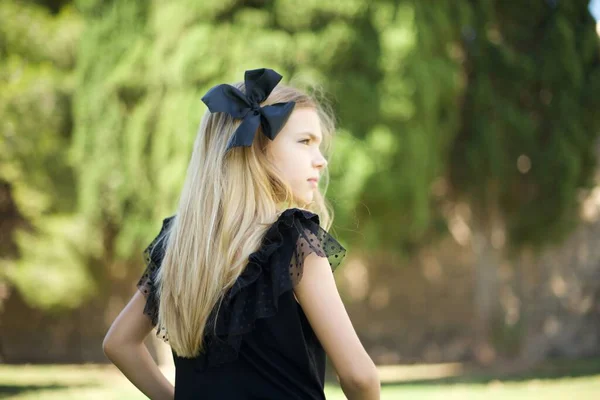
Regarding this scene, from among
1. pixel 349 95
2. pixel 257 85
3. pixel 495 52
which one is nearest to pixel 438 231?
pixel 495 52

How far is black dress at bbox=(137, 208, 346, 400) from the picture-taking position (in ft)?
4.56

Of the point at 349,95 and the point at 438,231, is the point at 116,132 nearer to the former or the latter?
the point at 349,95

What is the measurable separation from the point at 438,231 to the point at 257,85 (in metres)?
8.72

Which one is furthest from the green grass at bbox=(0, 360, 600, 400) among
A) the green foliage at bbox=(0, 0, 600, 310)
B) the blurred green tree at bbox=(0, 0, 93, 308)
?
the green foliage at bbox=(0, 0, 600, 310)

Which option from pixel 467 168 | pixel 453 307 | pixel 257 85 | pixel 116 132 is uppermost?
pixel 257 85

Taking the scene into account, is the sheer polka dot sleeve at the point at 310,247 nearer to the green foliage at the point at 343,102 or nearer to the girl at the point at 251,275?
the girl at the point at 251,275

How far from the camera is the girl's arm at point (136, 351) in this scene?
1636 millimetres

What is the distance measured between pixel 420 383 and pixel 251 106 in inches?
286

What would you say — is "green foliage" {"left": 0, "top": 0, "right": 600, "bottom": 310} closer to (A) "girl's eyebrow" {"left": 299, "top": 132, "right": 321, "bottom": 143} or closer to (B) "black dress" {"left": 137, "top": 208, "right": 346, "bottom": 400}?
(A) "girl's eyebrow" {"left": 299, "top": 132, "right": 321, "bottom": 143}

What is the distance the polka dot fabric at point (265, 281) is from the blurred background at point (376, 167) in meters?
5.22

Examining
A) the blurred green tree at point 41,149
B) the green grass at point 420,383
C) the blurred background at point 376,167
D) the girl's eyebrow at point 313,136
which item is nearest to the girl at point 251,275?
the girl's eyebrow at point 313,136

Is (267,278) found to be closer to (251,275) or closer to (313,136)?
(251,275)

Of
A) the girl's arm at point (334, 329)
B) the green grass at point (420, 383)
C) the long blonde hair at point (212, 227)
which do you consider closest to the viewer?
the girl's arm at point (334, 329)

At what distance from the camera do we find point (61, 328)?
1077cm
